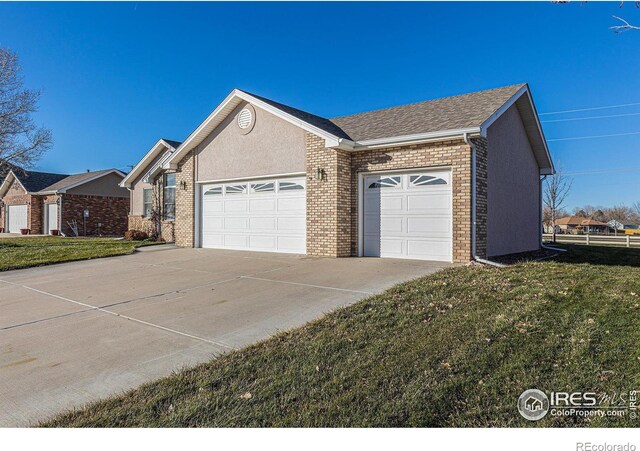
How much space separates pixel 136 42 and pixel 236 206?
5881 millimetres

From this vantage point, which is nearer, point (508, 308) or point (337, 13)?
point (508, 308)

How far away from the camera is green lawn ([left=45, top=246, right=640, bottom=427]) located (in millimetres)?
2666

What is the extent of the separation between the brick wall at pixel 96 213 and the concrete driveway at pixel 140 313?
20091mm

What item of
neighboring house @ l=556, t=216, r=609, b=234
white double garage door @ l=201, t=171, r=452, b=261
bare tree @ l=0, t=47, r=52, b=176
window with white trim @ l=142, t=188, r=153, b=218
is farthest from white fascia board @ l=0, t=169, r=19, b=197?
neighboring house @ l=556, t=216, r=609, b=234

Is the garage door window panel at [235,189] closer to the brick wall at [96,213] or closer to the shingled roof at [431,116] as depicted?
the shingled roof at [431,116]

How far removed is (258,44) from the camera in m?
13.4

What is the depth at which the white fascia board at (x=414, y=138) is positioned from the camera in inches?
341

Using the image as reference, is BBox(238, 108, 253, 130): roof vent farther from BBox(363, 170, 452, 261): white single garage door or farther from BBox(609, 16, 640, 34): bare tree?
BBox(609, 16, 640, 34): bare tree

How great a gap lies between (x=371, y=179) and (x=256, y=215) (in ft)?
13.8

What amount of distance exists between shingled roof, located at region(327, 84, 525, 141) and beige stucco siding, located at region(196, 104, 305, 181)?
6.20 ft

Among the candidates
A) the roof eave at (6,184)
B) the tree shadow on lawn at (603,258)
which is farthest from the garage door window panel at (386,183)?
the roof eave at (6,184)
